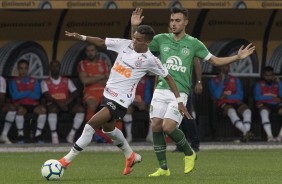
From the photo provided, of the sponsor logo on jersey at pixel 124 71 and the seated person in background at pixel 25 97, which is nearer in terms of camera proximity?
the sponsor logo on jersey at pixel 124 71

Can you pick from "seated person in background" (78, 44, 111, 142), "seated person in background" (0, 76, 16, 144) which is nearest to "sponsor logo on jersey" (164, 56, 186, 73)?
"seated person in background" (78, 44, 111, 142)

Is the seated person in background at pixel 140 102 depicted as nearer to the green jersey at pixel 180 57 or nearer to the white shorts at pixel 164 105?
the green jersey at pixel 180 57

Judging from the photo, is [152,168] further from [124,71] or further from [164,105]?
[124,71]

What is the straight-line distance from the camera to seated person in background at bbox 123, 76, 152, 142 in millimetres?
21484

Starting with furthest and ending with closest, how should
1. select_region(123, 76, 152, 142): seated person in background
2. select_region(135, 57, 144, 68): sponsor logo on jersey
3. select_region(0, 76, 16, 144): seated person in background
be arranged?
select_region(123, 76, 152, 142): seated person in background, select_region(0, 76, 16, 144): seated person in background, select_region(135, 57, 144, 68): sponsor logo on jersey

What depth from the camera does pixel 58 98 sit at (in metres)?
21.3

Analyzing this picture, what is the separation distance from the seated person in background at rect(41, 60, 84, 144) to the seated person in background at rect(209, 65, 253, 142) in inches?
110

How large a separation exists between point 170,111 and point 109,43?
3.78ft

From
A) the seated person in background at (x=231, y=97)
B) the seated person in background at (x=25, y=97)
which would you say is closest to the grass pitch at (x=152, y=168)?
the seated person in background at (x=231, y=97)

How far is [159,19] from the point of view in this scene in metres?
22.6

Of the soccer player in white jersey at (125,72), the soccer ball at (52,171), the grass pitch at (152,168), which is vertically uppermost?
the soccer player in white jersey at (125,72)

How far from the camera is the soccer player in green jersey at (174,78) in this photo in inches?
539

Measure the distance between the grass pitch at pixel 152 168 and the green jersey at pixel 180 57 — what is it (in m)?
1.18

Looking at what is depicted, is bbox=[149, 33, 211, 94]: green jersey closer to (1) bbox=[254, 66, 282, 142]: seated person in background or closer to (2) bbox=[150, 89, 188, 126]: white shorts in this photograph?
(2) bbox=[150, 89, 188, 126]: white shorts
